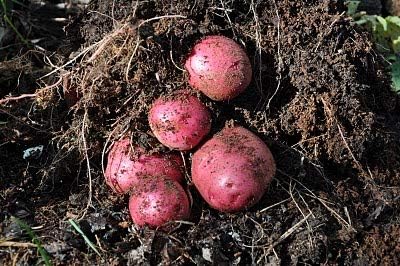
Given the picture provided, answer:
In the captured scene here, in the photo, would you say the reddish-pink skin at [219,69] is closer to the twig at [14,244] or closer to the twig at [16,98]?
the twig at [16,98]

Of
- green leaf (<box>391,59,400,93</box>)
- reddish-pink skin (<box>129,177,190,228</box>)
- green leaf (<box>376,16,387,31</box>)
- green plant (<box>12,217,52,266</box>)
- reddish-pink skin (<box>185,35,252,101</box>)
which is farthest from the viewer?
green leaf (<box>376,16,387,31</box>)

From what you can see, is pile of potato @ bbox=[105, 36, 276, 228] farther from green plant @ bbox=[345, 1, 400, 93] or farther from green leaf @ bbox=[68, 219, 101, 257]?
green plant @ bbox=[345, 1, 400, 93]

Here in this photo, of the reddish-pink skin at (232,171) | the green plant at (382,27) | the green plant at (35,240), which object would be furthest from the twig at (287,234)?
the green plant at (382,27)

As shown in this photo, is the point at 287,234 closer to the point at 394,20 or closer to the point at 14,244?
the point at 14,244

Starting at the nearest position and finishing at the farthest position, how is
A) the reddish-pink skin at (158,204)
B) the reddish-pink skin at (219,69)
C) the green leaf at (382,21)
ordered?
1. the reddish-pink skin at (158,204)
2. the reddish-pink skin at (219,69)
3. the green leaf at (382,21)

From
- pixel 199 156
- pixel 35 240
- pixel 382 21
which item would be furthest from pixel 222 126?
pixel 382 21

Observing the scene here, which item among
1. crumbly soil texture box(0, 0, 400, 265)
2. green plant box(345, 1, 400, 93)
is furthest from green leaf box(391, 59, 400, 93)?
crumbly soil texture box(0, 0, 400, 265)

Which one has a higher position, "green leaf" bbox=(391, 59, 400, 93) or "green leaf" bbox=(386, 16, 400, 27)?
"green leaf" bbox=(386, 16, 400, 27)
